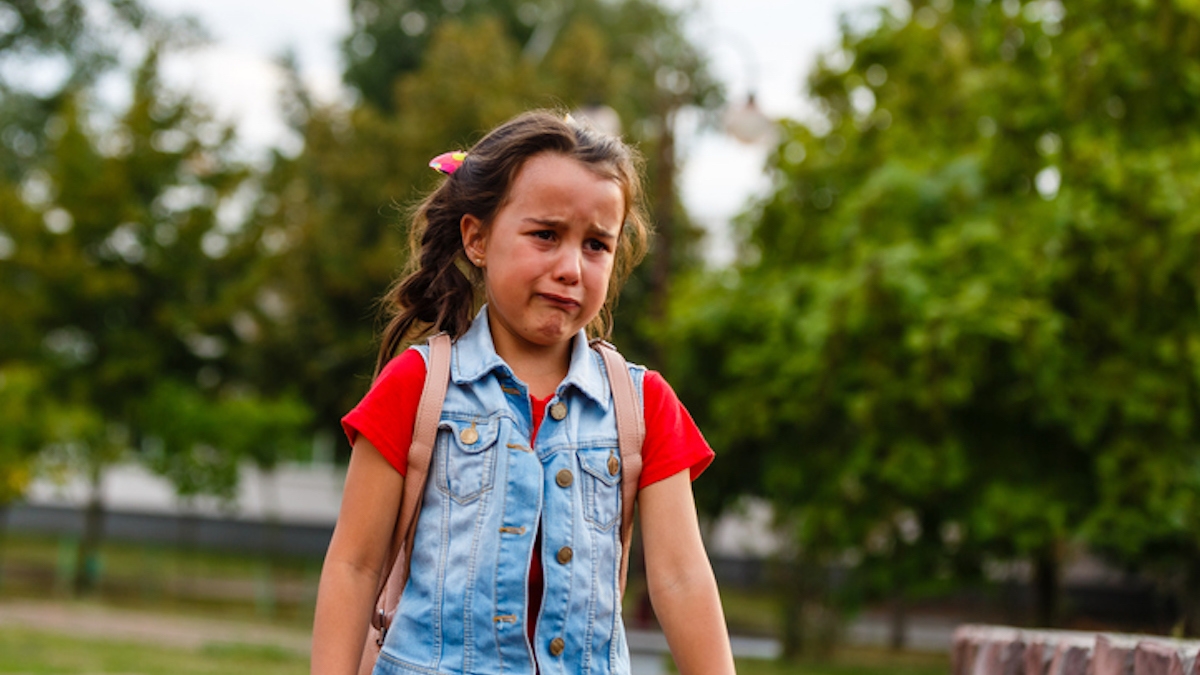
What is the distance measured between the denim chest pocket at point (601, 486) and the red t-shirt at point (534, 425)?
7 centimetres

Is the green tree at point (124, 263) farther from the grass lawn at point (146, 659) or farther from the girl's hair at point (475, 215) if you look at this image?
the girl's hair at point (475, 215)

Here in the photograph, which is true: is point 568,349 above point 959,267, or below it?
below

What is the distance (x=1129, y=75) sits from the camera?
1207 centimetres

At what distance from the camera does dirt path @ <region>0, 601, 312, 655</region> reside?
14281 millimetres

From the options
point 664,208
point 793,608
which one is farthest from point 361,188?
point 793,608

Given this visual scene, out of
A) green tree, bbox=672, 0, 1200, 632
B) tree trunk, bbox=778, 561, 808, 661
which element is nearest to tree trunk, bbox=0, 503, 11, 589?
tree trunk, bbox=778, 561, 808, 661

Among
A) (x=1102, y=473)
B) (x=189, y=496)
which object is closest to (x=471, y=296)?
(x=1102, y=473)

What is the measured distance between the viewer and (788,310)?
13.4m

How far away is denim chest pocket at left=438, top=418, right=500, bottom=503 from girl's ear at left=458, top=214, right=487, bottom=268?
31 centimetres

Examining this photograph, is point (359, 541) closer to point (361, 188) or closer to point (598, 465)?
point (598, 465)

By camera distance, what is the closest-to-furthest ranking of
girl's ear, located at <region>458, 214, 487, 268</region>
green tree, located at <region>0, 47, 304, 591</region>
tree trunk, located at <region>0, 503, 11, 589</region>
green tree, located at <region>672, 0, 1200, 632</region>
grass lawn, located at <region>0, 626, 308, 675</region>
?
girl's ear, located at <region>458, 214, 487, 268</region>, grass lawn, located at <region>0, 626, 308, 675</region>, green tree, located at <region>672, 0, 1200, 632</region>, green tree, located at <region>0, 47, 304, 591</region>, tree trunk, located at <region>0, 503, 11, 589</region>

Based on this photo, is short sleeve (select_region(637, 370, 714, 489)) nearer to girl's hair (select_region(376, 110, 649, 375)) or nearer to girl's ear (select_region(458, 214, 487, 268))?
girl's hair (select_region(376, 110, 649, 375))

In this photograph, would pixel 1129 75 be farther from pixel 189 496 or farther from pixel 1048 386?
pixel 189 496

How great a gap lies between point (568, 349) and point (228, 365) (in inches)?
825
